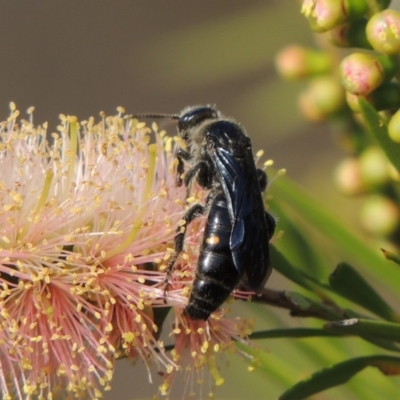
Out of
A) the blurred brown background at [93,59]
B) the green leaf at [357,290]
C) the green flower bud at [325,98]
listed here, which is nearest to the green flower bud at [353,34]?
the green flower bud at [325,98]

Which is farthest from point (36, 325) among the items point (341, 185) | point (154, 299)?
point (341, 185)

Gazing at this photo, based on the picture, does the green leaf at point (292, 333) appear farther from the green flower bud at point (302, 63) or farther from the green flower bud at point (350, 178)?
the green flower bud at point (302, 63)

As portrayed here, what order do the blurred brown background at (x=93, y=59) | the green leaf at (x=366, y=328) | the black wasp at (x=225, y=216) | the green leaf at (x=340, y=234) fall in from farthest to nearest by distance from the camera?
the blurred brown background at (x=93, y=59) → the green leaf at (x=340, y=234) → the black wasp at (x=225, y=216) → the green leaf at (x=366, y=328)

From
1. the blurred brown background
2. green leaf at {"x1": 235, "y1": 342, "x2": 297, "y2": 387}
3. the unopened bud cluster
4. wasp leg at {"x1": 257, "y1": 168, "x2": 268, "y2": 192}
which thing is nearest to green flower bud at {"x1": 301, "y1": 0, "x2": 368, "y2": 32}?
the unopened bud cluster

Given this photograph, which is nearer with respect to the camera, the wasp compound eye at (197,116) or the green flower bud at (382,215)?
the green flower bud at (382,215)

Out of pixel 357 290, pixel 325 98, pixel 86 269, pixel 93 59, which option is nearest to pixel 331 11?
pixel 325 98

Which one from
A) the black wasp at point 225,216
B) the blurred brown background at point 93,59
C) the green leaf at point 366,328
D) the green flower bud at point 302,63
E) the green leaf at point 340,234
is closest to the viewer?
the green leaf at point 366,328

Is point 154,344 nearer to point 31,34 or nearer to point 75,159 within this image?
point 75,159

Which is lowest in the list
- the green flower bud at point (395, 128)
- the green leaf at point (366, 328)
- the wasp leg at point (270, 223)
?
the green leaf at point (366, 328)
